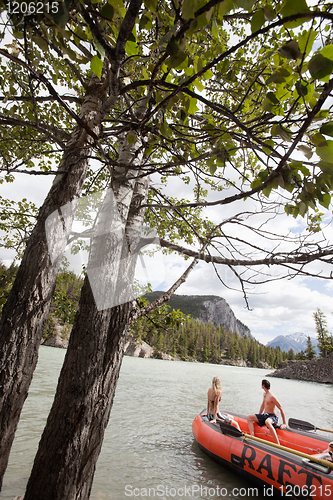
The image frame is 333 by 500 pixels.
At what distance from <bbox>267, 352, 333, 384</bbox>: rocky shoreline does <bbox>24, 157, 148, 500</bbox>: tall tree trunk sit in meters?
55.6

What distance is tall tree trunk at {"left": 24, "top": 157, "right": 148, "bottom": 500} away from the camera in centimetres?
163

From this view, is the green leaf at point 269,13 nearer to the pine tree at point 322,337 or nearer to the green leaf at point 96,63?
the green leaf at point 96,63

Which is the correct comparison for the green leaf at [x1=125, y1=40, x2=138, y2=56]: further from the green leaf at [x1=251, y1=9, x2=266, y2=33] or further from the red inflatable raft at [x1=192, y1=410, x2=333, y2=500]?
the red inflatable raft at [x1=192, y1=410, x2=333, y2=500]

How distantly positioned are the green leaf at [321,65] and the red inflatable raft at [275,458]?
5836mm

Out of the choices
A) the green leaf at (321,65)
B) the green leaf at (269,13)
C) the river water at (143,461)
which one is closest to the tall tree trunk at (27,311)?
the green leaf at (269,13)

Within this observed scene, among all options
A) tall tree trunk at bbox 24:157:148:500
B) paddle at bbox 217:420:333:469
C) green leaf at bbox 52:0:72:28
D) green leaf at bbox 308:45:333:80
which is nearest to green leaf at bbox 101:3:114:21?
green leaf at bbox 52:0:72:28

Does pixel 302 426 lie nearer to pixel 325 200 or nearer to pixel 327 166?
pixel 325 200

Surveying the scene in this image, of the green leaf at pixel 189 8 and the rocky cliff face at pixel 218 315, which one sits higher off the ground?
the rocky cliff face at pixel 218 315

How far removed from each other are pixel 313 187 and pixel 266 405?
7.61 meters

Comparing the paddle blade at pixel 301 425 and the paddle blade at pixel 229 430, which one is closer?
the paddle blade at pixel 229 430

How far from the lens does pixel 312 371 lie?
46938 mm

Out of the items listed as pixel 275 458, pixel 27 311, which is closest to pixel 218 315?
pixel 275 458

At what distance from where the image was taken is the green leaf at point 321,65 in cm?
72

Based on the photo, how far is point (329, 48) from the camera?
2.43 feet
